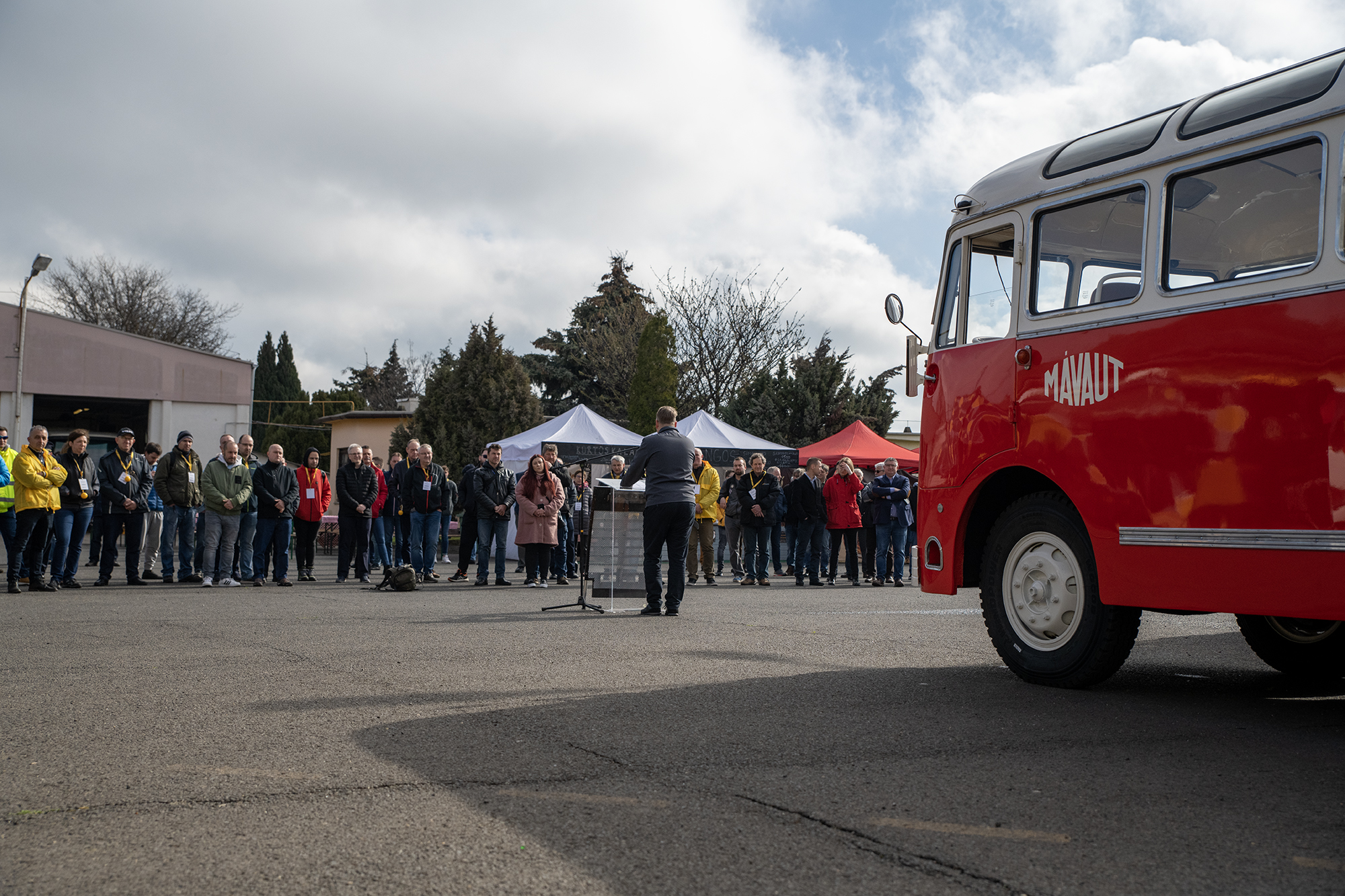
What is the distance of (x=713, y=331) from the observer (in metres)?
42.2

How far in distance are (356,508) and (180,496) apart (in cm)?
230

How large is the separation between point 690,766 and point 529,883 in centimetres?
143

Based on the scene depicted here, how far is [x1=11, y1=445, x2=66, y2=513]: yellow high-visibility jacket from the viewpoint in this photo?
13.0 metres

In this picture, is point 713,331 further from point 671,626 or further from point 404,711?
point 404,711

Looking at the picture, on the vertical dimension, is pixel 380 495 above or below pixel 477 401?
below

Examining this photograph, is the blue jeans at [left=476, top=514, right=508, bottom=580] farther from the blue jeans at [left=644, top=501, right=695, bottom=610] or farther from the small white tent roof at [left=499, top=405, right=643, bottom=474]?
the small white tent roof at [left=499, top=405, right=643, bottom=474]

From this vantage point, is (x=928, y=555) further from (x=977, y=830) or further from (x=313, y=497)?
(x=313, y=497)

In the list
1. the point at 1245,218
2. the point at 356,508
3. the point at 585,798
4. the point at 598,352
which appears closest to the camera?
the point at 585,798

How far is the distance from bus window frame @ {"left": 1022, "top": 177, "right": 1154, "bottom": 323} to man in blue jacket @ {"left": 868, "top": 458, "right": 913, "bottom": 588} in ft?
35.6

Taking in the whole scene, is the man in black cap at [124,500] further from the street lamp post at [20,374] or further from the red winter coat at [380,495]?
the street lamp post at [20,374]

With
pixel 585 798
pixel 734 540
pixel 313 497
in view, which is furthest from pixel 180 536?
pixel 585 798

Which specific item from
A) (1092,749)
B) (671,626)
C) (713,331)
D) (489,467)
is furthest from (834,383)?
(1092,749)

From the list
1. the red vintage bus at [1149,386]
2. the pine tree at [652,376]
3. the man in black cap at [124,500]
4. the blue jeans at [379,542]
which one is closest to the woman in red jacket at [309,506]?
the blue jeans at [379,542]

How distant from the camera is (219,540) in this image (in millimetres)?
14898
